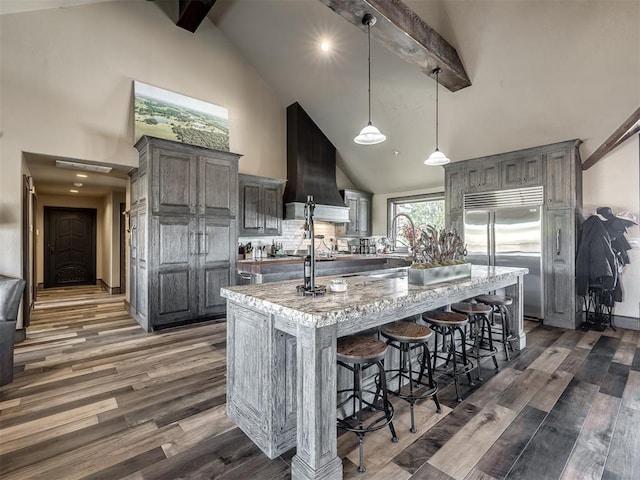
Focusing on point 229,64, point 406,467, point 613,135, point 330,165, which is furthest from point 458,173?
point 406,467

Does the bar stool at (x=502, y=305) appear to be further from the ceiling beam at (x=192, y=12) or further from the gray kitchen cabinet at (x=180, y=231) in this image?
the ceiling beam at (x=192, y=12)

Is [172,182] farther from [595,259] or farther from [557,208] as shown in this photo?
[595,259]

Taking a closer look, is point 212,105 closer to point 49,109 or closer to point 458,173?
point 49,109

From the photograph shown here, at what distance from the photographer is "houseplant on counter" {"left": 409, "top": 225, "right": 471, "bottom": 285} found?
2367 millimetres

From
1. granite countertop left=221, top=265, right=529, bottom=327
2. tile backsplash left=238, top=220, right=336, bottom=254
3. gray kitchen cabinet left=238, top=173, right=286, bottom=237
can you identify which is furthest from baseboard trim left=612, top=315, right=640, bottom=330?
gray kitchen cabinet left=238, top=173, right=286, bottom=237

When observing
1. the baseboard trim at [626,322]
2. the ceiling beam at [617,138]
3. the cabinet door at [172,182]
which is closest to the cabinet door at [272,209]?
the cabinet door at [172,182]

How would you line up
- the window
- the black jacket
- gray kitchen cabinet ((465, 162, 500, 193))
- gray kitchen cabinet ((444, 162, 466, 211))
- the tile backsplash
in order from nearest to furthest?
the black jacket < gray kitchen cabinet ((465, 162, 500, 193)) < gray kitchen cabinet ((444, 162, 466, 211)) < the tile backsplash < the window

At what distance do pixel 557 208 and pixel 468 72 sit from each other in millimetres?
2241

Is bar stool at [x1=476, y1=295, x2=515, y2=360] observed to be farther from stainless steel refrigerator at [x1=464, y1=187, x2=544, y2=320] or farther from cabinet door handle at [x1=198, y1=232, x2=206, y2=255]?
cabinet door handle at [x1=198, y1=232, x2=206, y2=255]

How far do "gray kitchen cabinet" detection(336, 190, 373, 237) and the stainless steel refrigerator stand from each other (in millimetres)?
2495

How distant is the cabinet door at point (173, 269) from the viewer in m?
4.05

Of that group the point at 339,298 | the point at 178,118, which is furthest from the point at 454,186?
the point at 178,118

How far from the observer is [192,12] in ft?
14.7

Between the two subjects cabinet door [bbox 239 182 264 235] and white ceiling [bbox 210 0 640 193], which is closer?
white ceiling [bbox 210 0 640 193]
